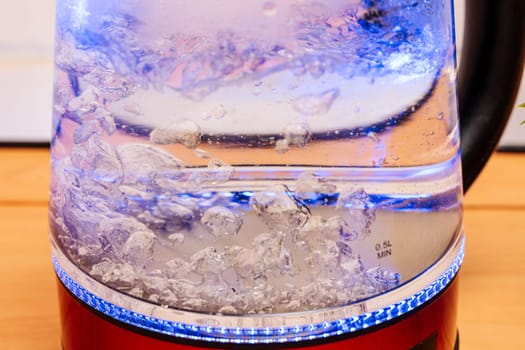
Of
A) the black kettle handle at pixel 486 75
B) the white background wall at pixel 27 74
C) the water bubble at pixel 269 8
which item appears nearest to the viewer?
the water bubble at pixel 269 8

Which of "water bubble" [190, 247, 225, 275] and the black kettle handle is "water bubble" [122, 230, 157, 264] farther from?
the black kettle handle

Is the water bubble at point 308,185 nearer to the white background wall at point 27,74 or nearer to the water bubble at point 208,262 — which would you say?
the water bubble at point 208,262

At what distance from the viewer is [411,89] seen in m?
0.28

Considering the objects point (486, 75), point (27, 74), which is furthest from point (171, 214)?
point (27, 74)

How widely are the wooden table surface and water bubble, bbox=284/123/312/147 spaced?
18 centimetres

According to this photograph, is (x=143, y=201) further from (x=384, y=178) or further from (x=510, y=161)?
(x=510, y=161)

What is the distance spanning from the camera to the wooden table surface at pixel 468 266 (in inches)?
14.9

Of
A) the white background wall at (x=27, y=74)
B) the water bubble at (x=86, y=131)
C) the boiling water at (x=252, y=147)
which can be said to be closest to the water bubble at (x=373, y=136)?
the boiling water at (x=252, y=147)

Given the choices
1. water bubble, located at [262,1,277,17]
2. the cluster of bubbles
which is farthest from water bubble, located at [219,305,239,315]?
water bubble, located at [262,1,277,17]

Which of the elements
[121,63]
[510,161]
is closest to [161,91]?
[121,63]

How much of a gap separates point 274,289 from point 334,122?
7 centimetres

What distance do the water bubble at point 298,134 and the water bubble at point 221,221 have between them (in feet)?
0.12

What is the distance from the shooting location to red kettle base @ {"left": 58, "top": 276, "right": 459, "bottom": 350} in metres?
0.27

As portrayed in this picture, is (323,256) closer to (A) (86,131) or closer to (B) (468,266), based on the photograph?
(A) (86,131)
